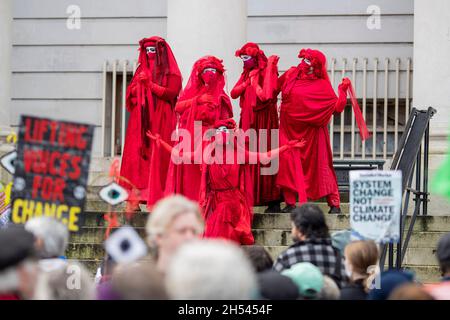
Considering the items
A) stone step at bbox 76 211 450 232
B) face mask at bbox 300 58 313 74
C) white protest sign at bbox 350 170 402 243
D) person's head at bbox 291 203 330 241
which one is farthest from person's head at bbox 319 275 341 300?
face mask at bbox 300 58 313 74

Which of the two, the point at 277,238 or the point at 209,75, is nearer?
the point at 277,238

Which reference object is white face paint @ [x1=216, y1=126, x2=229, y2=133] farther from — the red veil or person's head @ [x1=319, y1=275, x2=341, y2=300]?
person's head @ [x1=319, y1=275, x2=341, y2=300]

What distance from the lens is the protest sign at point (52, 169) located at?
660 cm

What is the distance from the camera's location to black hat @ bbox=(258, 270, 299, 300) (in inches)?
230

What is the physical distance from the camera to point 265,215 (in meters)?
11.9

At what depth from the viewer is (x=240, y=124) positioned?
41.6 ft

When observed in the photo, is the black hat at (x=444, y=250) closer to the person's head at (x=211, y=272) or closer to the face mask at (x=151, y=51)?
the person's head at (x=211, y=272)

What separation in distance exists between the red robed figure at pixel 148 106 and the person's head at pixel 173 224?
7.34 meters

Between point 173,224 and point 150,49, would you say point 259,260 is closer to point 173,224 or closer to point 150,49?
point 173,224

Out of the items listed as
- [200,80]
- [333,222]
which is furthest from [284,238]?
[200,80]

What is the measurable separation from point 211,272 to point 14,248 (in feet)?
2.60

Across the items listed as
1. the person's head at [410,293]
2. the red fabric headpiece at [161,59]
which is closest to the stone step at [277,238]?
the red fabric headpiece at [161,59]
